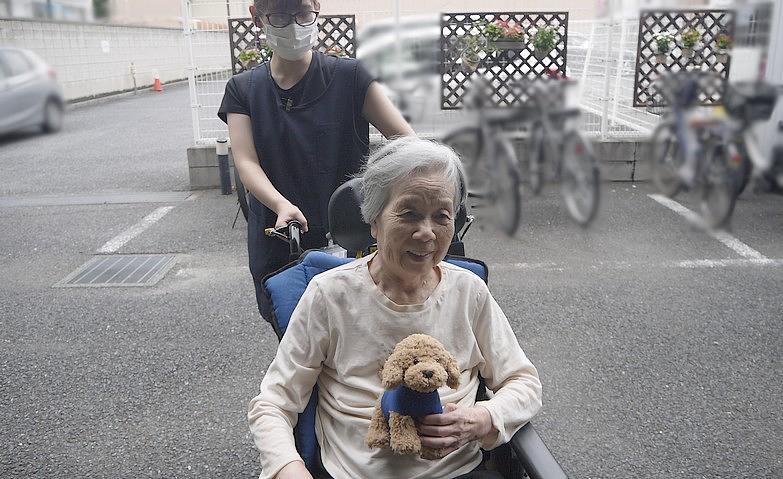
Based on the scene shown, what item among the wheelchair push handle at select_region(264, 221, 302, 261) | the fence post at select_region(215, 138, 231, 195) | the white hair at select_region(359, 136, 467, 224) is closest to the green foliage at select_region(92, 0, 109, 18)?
the white hair at select_region(359, 136, 467, 224)

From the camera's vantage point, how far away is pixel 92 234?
16.9ft

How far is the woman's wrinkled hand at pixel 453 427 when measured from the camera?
142 centimetres

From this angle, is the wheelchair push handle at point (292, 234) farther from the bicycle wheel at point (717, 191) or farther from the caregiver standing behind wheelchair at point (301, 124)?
the bicycle wheel at point (717, 191)

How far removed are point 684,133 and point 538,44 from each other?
218mm

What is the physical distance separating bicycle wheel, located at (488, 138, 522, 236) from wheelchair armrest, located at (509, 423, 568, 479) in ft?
2.90

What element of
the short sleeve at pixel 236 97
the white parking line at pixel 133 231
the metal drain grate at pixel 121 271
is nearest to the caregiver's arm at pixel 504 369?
the short sleeve at pixel 236 97

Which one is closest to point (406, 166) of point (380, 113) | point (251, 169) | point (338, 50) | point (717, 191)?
point (338, 50)

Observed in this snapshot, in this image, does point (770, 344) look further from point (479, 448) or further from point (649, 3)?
point (649, 3)

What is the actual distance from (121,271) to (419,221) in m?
3.44

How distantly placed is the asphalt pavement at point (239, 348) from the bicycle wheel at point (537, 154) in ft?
1.06

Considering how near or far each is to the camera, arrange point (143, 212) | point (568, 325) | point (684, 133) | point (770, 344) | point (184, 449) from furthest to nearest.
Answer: point (143, 212) → point (568, 325) → point (770, 344) → point (184, 449) → point (684, 133)

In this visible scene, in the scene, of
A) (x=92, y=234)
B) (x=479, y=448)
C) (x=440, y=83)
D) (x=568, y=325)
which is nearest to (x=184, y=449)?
(x=479, y=448)

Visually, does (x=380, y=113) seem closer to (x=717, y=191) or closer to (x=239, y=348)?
(x=717, y=191)

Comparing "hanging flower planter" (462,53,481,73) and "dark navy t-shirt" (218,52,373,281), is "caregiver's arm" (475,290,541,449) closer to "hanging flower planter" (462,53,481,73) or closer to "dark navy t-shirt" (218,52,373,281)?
"dark navy t-shirt" (218,52,373,281)
